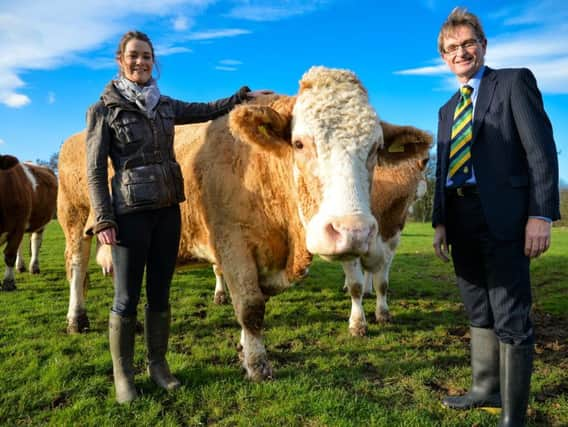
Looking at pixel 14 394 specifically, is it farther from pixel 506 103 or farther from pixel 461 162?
pixel 506 103

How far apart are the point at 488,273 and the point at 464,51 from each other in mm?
1758

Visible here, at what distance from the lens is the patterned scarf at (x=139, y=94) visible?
12.0ft

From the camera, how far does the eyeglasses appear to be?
10.9ft

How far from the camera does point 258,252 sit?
14.4 feet

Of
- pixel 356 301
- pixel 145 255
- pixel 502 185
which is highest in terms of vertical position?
pixel 502 185

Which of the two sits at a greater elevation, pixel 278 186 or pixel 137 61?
pixel 137 61

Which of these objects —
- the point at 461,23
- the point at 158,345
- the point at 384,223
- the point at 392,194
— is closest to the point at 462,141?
the point at 461,23

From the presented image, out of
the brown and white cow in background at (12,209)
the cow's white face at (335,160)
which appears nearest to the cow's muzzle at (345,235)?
the cow's white face at (335,160)

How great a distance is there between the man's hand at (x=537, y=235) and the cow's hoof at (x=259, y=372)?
2661mm

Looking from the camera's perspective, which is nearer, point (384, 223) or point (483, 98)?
point (483, 98)

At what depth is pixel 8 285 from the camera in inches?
355

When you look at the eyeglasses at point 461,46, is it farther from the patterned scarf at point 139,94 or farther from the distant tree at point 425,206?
the distant tree at point 425,206

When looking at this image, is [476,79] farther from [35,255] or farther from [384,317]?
[35,255]

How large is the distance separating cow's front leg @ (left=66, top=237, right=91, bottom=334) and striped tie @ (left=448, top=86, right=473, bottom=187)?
16.3 feet
